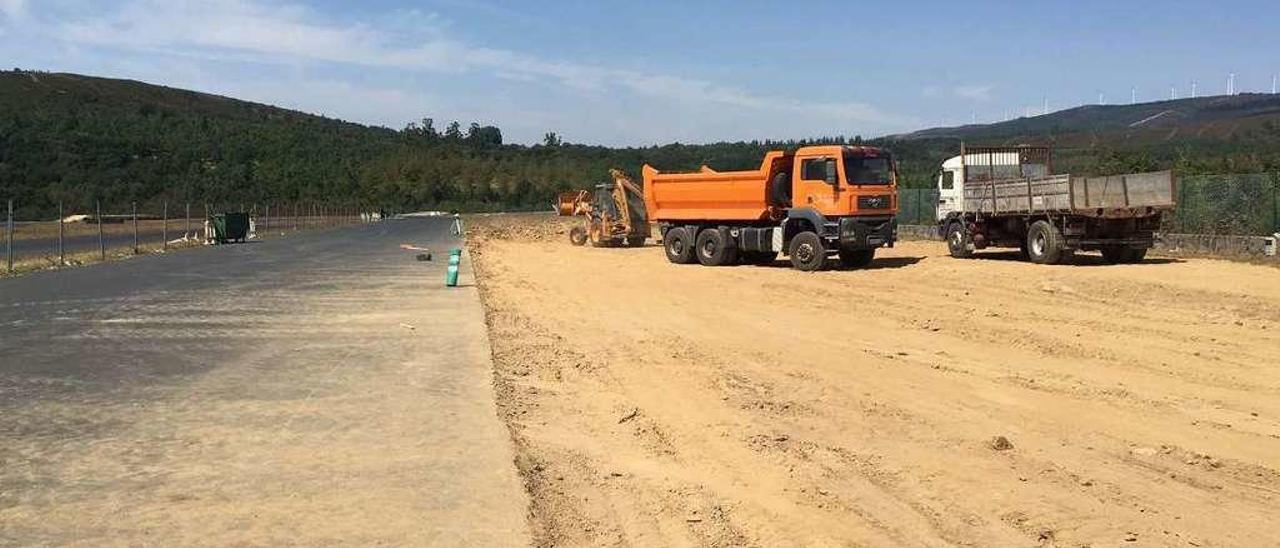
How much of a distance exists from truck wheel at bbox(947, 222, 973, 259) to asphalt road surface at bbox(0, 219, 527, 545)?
1563 centimetres

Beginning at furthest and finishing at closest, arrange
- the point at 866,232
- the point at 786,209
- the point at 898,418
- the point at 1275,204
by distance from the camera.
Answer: the point at 1275,204, the point at 786,209, the point at 866,232, the point at 898,418

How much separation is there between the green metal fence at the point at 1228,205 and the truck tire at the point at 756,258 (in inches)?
462

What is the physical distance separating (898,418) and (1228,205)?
24888 millimetres

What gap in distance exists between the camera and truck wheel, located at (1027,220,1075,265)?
25.2 m

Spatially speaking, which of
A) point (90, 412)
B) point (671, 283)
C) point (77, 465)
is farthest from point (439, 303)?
point (77, 465)

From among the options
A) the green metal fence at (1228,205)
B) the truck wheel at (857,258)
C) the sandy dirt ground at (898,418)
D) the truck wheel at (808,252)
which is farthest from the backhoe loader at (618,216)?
the sandy dirt ground at (898,418)

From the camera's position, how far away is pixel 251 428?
7.87 m

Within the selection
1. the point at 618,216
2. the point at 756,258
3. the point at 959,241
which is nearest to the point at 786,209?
the point at 756,258

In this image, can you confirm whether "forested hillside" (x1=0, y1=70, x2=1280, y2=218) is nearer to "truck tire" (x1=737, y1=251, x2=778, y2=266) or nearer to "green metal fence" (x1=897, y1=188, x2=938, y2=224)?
"green metal fence" (x1=897, y1=188, x2=938, y2=224)

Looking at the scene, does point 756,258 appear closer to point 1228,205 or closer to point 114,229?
point 1228,205

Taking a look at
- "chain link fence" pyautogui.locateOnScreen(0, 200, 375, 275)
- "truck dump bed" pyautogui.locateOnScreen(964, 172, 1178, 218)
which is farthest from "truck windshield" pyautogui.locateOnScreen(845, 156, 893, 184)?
"chain link fence" pyautogui.locateOnScreen(0, 200, 375, 275)

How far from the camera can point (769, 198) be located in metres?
26.7

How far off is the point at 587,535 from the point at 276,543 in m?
1.51

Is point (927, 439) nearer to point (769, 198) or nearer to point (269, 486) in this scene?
point (269, 486)
